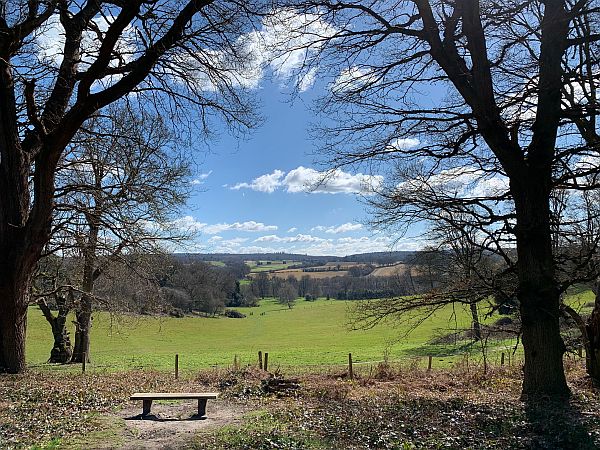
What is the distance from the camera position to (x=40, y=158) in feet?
36.6

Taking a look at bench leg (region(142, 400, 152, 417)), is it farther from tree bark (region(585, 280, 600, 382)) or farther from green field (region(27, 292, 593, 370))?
tree bark (region(585, 280, 600, 382))

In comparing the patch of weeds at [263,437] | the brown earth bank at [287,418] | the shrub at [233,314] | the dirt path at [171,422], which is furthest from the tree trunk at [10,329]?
the shrub at [233,314]

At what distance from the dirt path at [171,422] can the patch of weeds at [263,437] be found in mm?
351

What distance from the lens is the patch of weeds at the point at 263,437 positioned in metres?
6.86

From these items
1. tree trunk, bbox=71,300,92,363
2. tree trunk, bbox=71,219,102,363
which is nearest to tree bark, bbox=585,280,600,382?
tree trunk, bbox=71,219,102,363

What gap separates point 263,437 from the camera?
7.30 metres

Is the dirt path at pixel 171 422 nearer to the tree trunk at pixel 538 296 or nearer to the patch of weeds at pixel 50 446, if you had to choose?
the patch of weeds at pixel 50 446

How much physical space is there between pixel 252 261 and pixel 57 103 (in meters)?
184

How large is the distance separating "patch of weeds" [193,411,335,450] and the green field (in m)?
10.6

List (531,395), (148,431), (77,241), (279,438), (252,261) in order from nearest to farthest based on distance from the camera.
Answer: (279,438), (148,431), (531,395), (77,241), (252,261)

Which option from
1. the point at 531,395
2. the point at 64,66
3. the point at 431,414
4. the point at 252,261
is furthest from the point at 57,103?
the point at 252,261

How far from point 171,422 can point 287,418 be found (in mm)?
2123

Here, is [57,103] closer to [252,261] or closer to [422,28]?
[422,28]

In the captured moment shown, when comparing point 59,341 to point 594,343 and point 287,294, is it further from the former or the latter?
point 287,294
